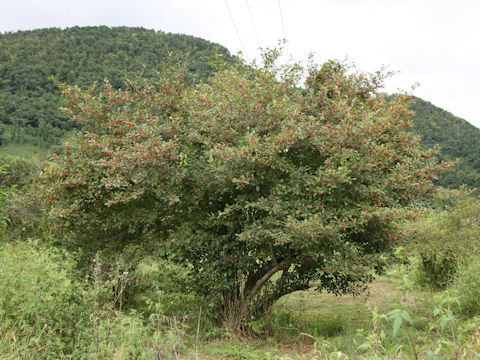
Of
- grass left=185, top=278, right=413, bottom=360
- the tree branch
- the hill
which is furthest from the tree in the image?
the hill

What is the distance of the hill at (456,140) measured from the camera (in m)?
27.1

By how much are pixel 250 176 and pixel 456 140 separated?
1348 inches

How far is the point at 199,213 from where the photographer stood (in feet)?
21.5

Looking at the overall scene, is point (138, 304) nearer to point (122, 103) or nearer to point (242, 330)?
point (242, 330)

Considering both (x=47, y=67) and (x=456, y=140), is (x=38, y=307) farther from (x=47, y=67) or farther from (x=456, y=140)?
(x=47, y=67)

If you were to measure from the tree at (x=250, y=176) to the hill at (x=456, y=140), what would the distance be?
21.9m

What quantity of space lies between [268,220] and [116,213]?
9.38 feet

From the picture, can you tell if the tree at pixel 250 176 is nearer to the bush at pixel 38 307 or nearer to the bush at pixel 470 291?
the bush at pixel 38 307

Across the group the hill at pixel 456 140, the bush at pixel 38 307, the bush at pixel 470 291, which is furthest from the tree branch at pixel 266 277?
the hill at pixel 456 140

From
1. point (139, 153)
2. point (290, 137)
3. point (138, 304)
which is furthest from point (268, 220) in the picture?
point (138, 304)

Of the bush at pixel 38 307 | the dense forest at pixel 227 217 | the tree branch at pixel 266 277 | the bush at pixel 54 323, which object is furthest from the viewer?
the tree branch at pixel 266 277

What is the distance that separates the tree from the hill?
21.9m

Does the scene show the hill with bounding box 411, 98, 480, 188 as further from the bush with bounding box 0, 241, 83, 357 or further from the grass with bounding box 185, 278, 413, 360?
the bush with bounding box 0, 241, 83, 357

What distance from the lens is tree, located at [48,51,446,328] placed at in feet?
17.2
